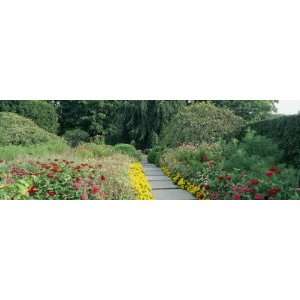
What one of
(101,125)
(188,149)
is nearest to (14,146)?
(101,125)

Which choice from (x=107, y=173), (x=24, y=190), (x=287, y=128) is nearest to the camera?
(x=24, y=190)

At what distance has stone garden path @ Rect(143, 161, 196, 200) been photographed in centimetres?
552

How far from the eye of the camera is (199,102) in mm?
6137

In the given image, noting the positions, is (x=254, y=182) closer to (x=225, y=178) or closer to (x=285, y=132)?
(x=225, y=178)

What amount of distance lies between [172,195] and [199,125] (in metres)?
1.82

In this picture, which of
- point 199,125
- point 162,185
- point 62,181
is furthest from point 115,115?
point 62,181

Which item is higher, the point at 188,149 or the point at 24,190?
the point at 188,149

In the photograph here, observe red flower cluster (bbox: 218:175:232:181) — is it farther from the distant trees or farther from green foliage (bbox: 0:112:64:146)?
green foliage (bbox: 0:112:64:146)

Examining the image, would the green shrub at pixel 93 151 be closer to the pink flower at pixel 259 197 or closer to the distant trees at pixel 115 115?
the distant trees at pixel 115 115

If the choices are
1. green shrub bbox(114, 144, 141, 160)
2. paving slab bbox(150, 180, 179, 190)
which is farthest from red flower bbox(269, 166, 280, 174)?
green shrub bbox(114, 144, 141, 160)

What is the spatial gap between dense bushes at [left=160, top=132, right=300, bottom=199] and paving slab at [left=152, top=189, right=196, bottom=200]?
142 mm

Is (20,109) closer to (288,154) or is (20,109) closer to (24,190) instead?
(24,190)

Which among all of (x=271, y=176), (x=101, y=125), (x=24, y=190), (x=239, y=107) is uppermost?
(x=239, y=107)

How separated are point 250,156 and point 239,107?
1.14 metres
